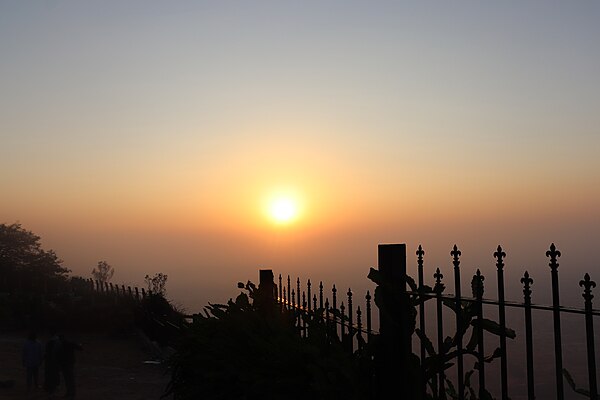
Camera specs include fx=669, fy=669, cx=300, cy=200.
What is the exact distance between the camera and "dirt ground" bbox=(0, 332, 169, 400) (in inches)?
684

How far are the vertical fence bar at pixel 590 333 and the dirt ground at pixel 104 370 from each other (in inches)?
476

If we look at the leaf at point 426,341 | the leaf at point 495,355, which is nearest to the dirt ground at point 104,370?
the leaf at point 426,341

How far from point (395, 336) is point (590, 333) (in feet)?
7.46

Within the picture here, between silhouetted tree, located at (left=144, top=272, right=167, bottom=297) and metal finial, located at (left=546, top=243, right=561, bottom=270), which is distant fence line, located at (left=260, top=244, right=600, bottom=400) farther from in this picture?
silhouetted tree, located at (left=144, top=272, right=167, bottom=297)

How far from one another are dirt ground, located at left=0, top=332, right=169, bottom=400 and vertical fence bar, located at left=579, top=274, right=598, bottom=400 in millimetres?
12098

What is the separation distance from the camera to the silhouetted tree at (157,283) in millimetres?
29372

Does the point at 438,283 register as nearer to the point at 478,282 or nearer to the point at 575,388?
the point at 478,282

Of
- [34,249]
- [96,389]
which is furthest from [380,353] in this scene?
[34,249]

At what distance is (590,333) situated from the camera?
11.3ft

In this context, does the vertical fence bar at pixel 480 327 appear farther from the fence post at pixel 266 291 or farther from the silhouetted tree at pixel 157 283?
the silhouetted tree at pixel 157 283

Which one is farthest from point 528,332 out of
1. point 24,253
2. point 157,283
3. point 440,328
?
point 24,253

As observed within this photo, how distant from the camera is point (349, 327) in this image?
6.00 meters

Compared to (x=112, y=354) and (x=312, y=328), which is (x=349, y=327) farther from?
(x=112, y=354)

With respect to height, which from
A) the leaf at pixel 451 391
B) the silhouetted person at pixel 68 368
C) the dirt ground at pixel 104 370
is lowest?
the dirt ground at pixel 104 370
